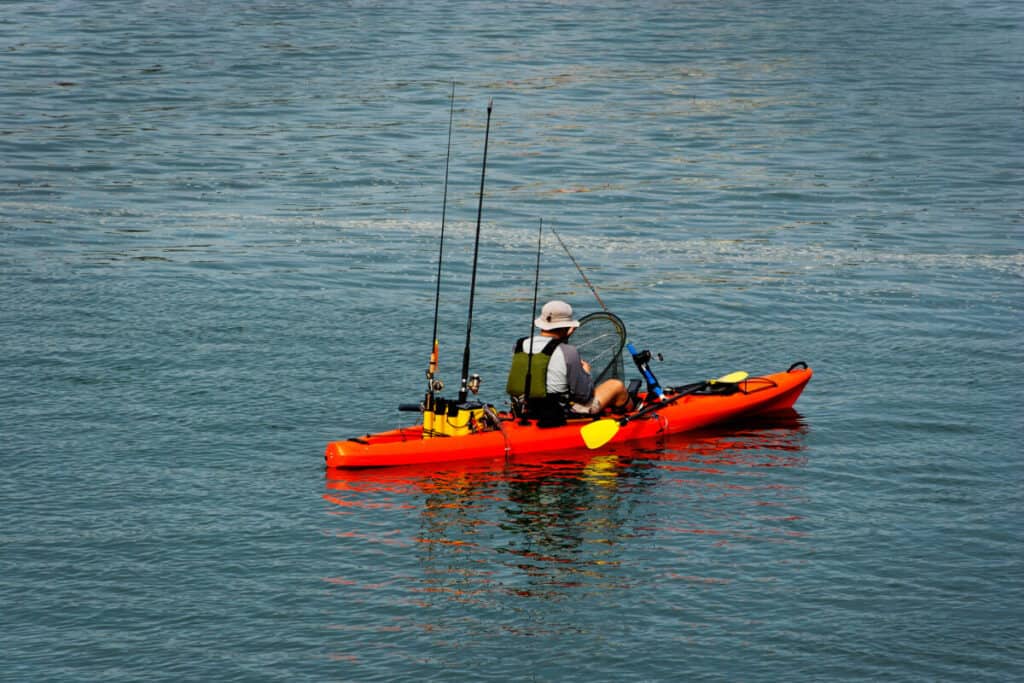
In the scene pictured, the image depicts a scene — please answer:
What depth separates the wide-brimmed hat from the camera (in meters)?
16.5

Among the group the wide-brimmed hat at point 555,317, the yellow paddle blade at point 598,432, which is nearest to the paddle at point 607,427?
the yellow paddle blade at point 598,432

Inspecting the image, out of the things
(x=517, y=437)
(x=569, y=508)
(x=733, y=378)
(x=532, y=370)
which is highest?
(x=532, y=370)

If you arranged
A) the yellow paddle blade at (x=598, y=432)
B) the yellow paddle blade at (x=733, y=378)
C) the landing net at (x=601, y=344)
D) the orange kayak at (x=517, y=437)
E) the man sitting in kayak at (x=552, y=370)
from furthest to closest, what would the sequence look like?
the yellow paddle blade at (x=733, y=378)
the landing net at (x=601, y=344)
the yellow paddle blade at (x=598, y=432)
the man sitting in kayak at (x=552, y=370)
the orange kayak at (x=517, y=437)

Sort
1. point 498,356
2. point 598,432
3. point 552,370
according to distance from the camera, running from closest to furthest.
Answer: point 552,370, point 598,432, point 498,356

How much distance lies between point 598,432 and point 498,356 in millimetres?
4763

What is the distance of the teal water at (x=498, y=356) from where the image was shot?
42.4 feet

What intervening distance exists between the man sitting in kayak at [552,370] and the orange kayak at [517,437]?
258 millimetres

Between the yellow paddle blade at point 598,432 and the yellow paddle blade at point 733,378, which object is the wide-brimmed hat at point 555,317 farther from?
the yellow paddle blade at point 733,378

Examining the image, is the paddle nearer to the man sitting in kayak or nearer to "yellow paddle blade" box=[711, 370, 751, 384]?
the man sitting in kayak

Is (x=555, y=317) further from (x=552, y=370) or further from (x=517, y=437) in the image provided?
(x=517, y=437)

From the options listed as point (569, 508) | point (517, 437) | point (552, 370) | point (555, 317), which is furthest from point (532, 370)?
point (569, 508)

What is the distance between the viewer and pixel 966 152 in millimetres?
38281

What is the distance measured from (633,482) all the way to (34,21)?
44.7m

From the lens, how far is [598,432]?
17.0 meters
